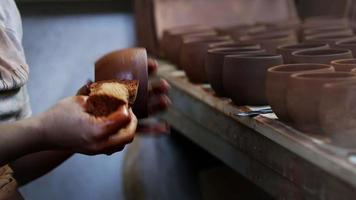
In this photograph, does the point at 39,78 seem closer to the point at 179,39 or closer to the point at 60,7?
the point at 60,7

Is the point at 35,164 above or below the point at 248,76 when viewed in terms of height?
below

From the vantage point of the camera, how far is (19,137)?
1023 millimetres

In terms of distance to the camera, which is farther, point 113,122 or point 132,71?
point 132,71

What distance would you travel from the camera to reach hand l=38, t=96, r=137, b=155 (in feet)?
3.26

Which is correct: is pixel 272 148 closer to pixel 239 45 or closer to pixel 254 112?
pixel 254 112

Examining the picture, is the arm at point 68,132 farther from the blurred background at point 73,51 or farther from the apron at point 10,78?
the blurred background at point 73,51

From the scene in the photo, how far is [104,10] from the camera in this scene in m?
2.67

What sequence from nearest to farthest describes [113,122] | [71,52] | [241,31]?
[113,122]
[241,31]
[71,52]

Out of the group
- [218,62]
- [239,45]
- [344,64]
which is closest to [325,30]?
[239,45]

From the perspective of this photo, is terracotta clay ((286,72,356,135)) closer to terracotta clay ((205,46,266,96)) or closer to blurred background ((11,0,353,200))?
terracotta clay ((205,46,266,96))

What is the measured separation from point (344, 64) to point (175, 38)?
0.94 meters

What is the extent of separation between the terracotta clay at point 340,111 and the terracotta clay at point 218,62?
1.51ft

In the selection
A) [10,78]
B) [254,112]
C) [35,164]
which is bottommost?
[35,164]

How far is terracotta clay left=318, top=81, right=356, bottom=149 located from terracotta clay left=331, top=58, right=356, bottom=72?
0.20 metres
